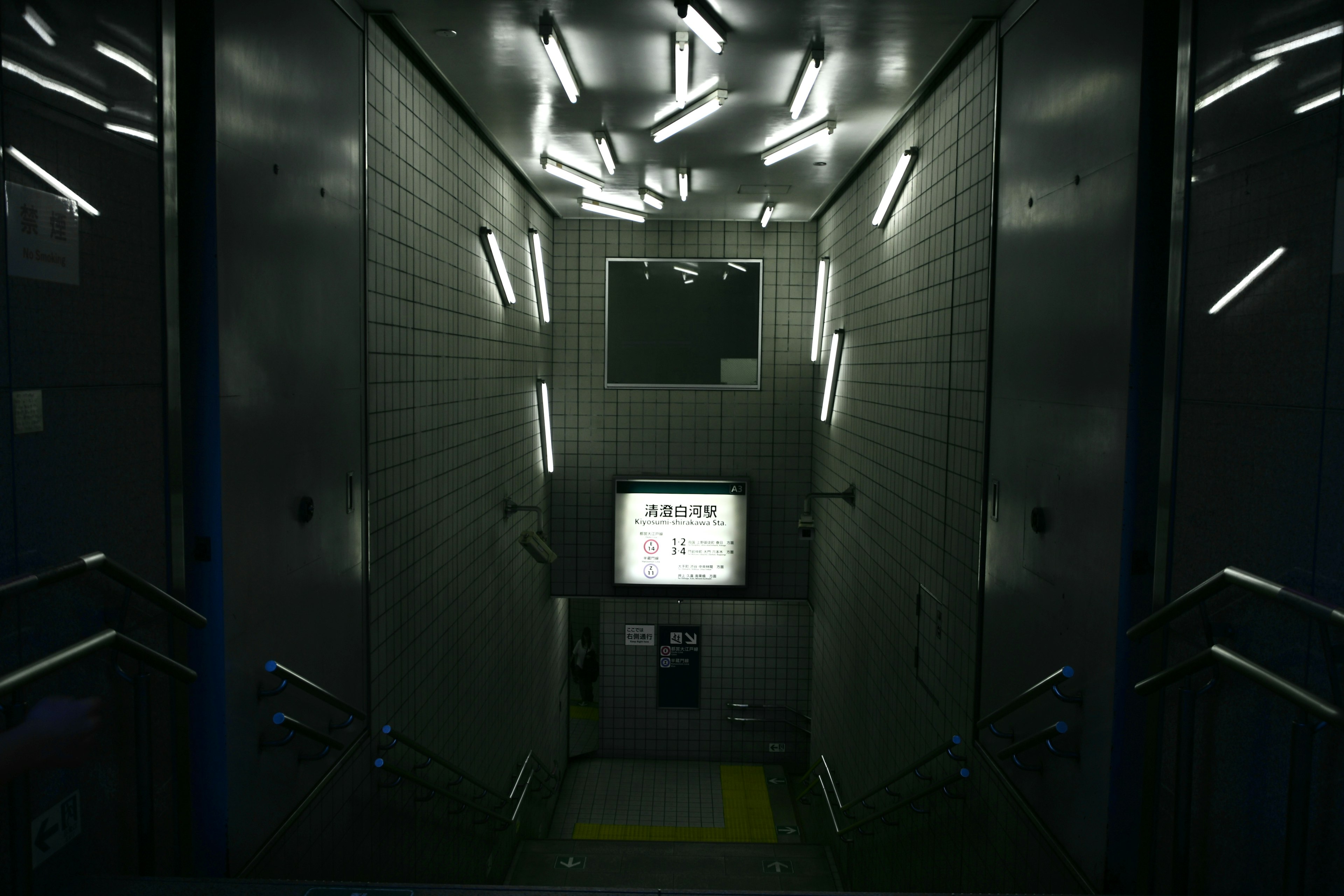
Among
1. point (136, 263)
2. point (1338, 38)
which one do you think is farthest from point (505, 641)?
point (1338, 38)

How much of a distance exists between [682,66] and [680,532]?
5.68 metres

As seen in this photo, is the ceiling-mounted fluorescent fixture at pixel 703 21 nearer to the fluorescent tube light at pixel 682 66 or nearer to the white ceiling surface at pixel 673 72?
the white ceiling surface at pixel 673 72

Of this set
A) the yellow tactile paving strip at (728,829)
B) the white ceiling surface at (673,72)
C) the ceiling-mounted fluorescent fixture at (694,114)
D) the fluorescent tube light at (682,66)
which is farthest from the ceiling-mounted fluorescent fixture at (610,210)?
the yellow tactile paving strip at (728,829)

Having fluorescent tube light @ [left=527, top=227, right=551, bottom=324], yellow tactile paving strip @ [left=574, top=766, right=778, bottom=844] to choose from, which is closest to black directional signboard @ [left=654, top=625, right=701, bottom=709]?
yellow tactile paving strip @ [left=574, top=766, right=778, bottom=844]

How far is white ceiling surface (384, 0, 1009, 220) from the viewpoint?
3.70m

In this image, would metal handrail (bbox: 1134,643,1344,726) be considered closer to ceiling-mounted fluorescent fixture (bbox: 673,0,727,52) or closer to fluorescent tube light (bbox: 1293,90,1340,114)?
fluorescent tube light (bbox: 1293,90,1340,114)

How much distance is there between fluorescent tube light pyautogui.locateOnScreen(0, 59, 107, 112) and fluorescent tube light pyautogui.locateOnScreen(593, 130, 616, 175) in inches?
151

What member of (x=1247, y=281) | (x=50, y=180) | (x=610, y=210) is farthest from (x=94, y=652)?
(x=610, y=210)

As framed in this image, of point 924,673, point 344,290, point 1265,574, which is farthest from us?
point 924,673

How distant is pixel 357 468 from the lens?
3.57 meters

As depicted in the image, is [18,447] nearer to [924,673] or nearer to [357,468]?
[357,468]

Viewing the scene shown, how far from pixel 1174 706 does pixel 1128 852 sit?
545 millimetres

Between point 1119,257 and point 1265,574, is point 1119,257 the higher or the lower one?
the higher one

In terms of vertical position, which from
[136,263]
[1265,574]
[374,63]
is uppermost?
[374,63]
